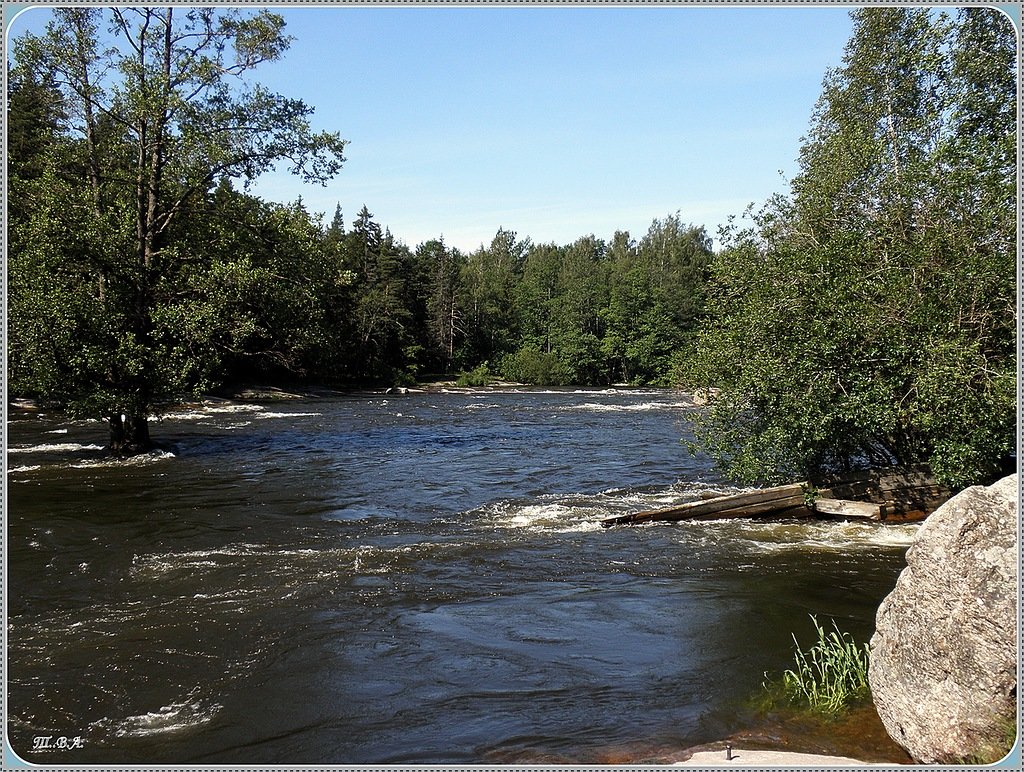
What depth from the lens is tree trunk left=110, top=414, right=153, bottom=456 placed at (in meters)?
25.8

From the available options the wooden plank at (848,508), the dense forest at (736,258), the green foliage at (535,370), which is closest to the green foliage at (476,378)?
the green foliage at (535,370)

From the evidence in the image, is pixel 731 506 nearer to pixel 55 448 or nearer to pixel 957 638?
pixel 957 638

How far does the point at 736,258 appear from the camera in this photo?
18.1 metres

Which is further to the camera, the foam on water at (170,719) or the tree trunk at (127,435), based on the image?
the tree trunk at (127,435)

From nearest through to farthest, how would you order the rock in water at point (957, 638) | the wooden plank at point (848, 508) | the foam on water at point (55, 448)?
the rock in water at point (957, 638)
the wooden plank at point (848, 508)
the foam on water at point (55, 448)

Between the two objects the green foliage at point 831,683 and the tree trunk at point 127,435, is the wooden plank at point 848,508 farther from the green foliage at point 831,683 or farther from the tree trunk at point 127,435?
the tree trunk at point 127,435

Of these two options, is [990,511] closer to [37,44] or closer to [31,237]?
[31,237]

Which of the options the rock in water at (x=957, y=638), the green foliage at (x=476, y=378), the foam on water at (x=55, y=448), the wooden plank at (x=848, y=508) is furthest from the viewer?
the green foliage at (x=476, y=378)

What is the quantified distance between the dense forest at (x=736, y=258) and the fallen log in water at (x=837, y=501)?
62cm

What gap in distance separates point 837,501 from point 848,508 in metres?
0.25

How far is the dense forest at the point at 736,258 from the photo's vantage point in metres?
15.0

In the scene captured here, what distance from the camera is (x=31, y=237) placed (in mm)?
22766

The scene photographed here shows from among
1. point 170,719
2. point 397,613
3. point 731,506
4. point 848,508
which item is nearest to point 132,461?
point 397,613

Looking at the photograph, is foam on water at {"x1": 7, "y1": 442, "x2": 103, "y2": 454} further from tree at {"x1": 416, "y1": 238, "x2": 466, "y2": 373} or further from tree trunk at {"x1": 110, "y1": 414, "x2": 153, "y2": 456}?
tree at {"x1": 416, "y1": 238, "x2": 466, "y2": 373}
